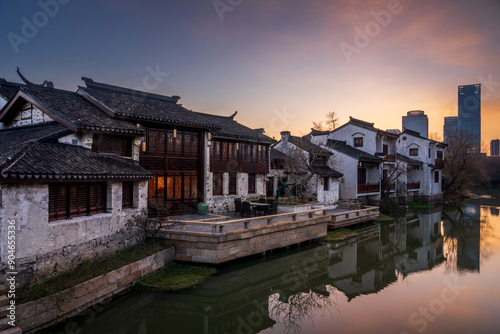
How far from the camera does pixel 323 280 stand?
44.1ft

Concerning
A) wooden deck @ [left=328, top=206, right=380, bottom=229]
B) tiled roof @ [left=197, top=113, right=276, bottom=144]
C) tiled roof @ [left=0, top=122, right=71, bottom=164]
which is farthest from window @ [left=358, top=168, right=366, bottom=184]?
tiled roof @ [left=0, top=122, right=71, bottom=164]

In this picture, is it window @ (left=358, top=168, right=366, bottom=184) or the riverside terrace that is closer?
the riverside terrace

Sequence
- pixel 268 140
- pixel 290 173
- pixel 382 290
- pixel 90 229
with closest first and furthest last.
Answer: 1. pixel 90 229
2. pixel 382 290
3. pixel 268 140
4. pixel 290 173

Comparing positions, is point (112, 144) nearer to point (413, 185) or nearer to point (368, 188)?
point (368, 188)

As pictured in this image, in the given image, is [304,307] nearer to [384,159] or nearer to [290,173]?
[290,173]

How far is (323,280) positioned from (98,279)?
914cm

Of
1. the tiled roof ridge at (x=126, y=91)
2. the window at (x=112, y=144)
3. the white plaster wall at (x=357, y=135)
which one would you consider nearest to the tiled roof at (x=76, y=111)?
the window at (x=112, y=144)

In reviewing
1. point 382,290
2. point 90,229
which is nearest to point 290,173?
point 382,290

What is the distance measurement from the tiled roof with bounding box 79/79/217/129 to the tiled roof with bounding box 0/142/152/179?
2877mm

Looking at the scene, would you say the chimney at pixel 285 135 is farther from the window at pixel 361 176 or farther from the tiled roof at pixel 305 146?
the window at pixel 361 176

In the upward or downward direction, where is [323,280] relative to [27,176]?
downward

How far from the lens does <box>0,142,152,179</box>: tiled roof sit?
8.23 meters

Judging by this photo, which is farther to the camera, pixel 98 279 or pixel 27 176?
pixel 98 279

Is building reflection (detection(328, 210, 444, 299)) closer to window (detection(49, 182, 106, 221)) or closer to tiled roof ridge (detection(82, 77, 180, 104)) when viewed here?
window (detection(49, 182, 106, 221))
